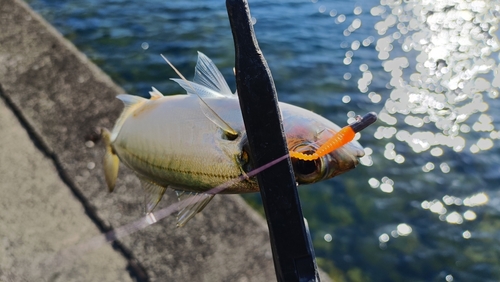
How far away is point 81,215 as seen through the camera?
4445 millimetres

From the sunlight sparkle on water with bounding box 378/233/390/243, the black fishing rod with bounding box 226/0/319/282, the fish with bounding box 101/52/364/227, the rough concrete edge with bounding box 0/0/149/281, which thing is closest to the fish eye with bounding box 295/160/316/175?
the fish with bounding box 101/52/364/227

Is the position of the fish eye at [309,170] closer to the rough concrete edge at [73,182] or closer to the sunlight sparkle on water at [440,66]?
the rough concrete edge at [73,182]

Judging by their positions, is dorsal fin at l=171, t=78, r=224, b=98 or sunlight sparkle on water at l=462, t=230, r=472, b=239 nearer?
dorsal fin at l=171, t=78, r=224, b=98

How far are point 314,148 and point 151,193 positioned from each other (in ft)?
2.38

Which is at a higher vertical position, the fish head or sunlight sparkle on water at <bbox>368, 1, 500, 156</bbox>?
the fish head

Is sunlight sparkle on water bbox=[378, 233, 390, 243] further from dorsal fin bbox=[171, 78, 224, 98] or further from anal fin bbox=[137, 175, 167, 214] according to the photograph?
dorsal fin bbox=[171, 78, 224, 98]

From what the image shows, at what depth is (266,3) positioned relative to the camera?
11.2m

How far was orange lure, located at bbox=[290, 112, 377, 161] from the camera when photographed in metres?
1.29

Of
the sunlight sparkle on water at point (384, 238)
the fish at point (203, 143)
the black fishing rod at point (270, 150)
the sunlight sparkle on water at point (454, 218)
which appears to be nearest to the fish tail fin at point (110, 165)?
the fish at point (203, 143)

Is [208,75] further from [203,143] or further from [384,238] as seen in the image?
[384,238]

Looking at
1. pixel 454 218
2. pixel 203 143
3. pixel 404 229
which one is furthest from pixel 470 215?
pixel 203 143

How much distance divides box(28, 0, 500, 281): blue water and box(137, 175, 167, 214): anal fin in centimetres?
385

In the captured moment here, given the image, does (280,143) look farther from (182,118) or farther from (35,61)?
(35,61)

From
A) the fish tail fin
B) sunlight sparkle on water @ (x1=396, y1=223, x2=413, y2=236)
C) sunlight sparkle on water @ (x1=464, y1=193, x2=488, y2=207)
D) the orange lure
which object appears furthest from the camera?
sunlight sparkle on water @ (x1=464, y1=193, x2=488, y2=207)
